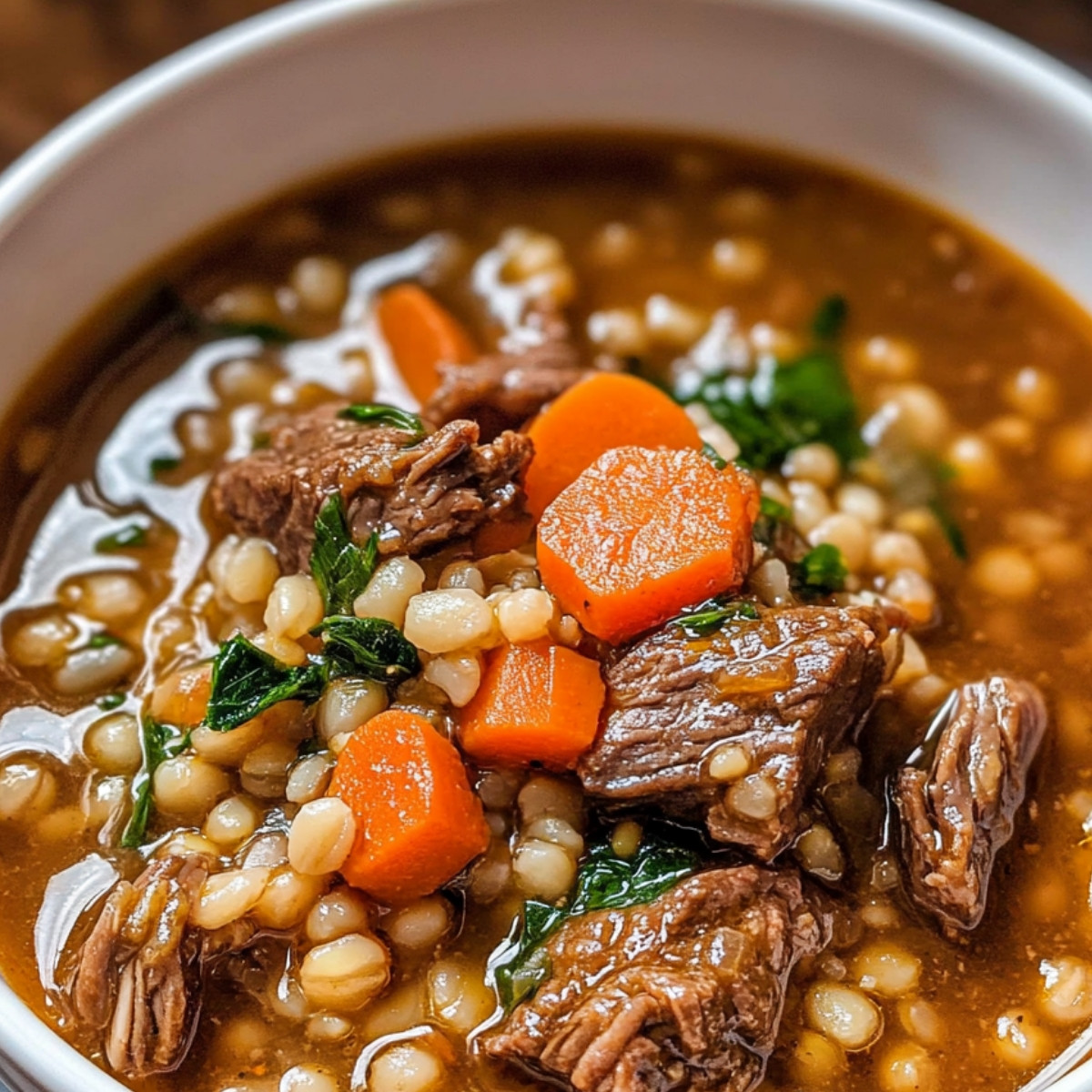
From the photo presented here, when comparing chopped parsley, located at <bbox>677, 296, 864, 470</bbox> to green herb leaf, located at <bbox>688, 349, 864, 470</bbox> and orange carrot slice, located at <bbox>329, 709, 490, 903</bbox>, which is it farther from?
orange carrot slice, located at <bbox>329, 709, 490, 903</bbox>

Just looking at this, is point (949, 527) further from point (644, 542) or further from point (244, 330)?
point (244, 330)

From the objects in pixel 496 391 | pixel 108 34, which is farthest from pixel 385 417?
pixel 108 34

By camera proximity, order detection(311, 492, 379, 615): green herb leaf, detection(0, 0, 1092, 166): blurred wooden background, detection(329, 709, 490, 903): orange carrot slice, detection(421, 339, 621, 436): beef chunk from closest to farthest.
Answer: detection(329, 709, 490, 903): orange carrot slice, detection(311, 492, 379, 615): green herb leaf, detection(421, 339, 621, 436): beef chunk, detection(0, 0, 1092, 166): blurred wooden background

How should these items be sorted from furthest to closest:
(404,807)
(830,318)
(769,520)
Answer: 1. (830,318)
2. (769,520)
3. (404,807)

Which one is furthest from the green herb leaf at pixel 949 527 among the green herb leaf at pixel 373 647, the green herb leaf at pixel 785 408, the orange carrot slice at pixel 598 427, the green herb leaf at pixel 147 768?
the green herb leaf at pixel 147 768

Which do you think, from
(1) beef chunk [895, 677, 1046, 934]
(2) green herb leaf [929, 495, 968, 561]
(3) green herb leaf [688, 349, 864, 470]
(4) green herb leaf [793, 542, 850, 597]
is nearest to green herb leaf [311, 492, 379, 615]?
(4) green herb leaf [793, 542, 850, 597]

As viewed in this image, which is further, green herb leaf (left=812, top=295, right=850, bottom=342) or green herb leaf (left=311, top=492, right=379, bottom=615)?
green herb leaf (left=812, top=295, right=850, bottom=342)

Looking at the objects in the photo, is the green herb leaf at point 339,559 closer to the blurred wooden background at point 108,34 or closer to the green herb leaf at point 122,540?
the green herb leaf at point 122,540
